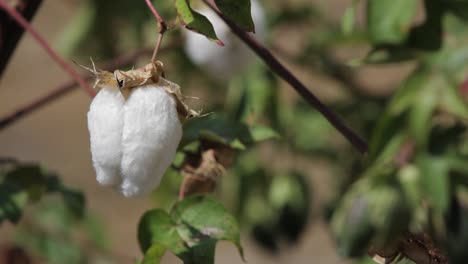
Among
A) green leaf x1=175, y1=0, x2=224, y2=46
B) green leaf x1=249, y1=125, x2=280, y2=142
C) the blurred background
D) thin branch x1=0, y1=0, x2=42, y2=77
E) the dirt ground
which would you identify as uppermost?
green leaf x1=175, y1=0, x2=224, y2=46

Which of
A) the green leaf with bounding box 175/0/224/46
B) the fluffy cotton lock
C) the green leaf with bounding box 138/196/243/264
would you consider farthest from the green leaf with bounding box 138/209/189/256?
the green leaf with bounding box 175/0/224/46

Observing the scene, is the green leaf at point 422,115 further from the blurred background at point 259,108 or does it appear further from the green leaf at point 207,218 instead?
the green leaf at point 207,218

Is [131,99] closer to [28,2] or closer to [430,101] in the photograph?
[28,2]

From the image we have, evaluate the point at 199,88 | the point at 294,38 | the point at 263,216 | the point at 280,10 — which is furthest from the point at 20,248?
the point at 294,38

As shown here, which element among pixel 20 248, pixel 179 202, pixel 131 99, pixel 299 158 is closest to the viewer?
pixel 131 99

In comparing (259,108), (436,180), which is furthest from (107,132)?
(259,108)

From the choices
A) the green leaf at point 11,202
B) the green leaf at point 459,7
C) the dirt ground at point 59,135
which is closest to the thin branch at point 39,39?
the green leaf at point 11,202

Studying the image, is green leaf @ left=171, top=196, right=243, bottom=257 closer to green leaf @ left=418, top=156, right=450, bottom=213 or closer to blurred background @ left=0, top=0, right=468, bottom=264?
blurred background @ left=0, top=0, right=468, bottom=264
